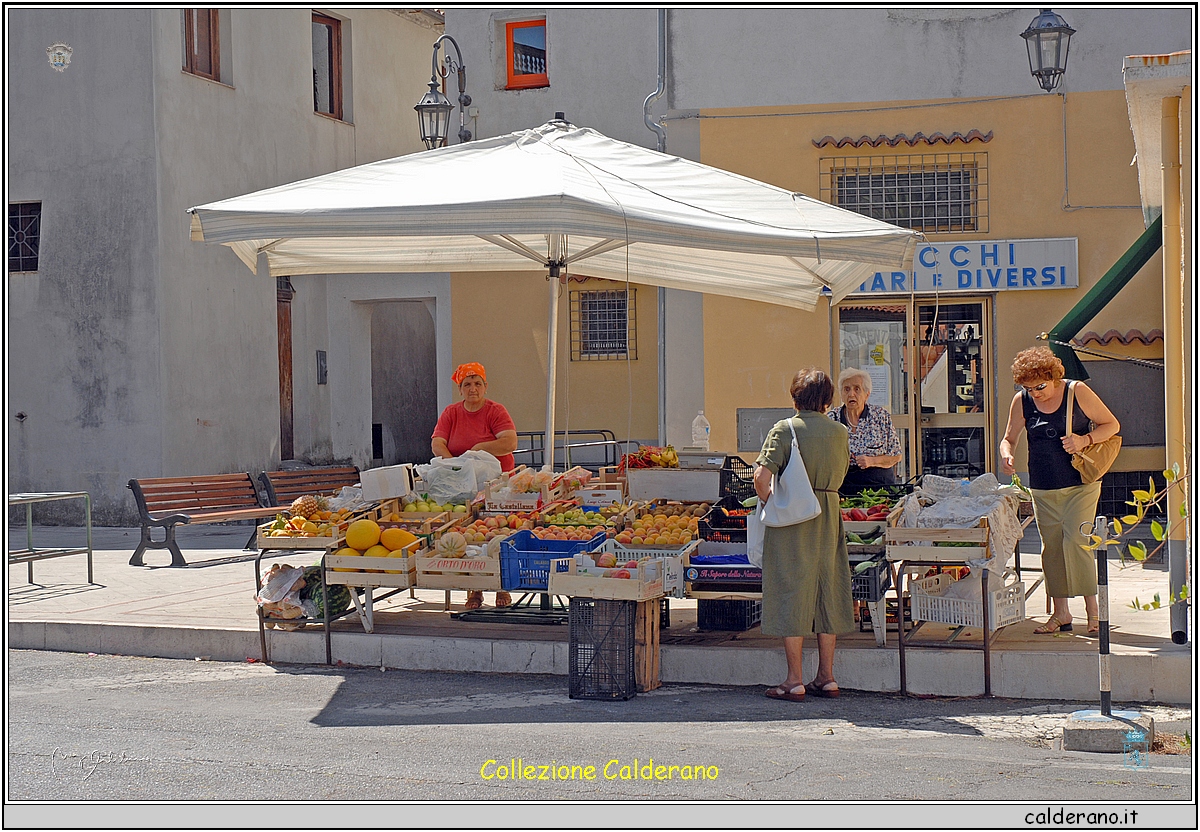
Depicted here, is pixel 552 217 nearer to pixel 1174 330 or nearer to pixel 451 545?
pixel 451 545

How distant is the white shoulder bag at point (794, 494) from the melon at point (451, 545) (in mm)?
2139

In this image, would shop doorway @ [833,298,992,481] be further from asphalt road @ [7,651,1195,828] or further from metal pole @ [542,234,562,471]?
asphalt road @ [7,651,1195,828]

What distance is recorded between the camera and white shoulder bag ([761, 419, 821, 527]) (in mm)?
6699

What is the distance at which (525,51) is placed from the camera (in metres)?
17.8

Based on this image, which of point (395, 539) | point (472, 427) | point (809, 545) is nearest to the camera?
point (809, 545)

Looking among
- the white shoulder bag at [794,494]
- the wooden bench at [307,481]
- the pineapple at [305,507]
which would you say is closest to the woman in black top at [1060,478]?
the white shoulder bag at [794,494]

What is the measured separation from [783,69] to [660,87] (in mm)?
1517

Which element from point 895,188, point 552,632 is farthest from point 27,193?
point 552,632

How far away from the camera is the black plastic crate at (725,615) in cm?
806

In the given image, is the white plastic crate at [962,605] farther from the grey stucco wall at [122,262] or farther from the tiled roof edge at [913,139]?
the grey stucco wall at [122,262]

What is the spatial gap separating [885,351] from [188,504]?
Result: 7.37 m

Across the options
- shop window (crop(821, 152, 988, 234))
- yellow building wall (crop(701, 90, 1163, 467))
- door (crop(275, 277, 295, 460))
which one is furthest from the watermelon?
door (crop(275, 277, 295, 460))

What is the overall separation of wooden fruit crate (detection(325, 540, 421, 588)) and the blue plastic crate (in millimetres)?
623

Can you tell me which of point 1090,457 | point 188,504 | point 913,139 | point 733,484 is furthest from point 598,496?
point 913,139
